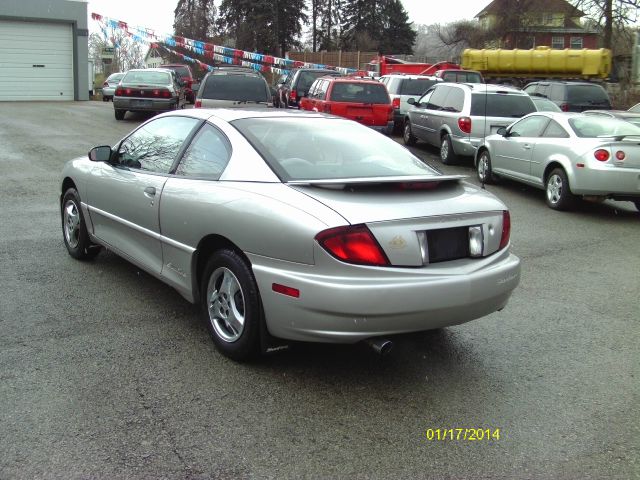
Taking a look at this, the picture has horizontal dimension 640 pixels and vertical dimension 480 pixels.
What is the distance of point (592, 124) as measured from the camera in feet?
32.8

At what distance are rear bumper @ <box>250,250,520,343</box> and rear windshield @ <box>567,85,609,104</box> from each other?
16576mm

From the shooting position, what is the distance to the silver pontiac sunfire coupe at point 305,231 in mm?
3430

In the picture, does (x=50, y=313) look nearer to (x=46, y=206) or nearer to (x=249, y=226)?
(x=249, y=226)

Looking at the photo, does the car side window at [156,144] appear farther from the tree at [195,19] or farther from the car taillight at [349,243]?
the tree at [195,19]

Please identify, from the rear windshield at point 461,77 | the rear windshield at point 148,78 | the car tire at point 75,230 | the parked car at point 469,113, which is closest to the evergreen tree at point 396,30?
the rear windshield at point 461,77

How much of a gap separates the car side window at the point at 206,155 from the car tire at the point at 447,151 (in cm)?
996

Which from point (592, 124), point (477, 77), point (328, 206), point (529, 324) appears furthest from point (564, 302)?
point (477, 77)

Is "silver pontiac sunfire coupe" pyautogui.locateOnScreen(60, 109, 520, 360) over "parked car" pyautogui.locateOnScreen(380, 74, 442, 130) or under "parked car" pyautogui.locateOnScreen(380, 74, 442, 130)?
under

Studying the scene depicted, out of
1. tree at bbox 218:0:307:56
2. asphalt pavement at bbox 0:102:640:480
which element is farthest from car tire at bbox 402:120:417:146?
A: tree at bbox 218:0:307:56

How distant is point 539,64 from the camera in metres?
26.9

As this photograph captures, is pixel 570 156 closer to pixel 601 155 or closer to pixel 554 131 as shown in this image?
pixel 601 155

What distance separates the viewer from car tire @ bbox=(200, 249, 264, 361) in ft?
12.3

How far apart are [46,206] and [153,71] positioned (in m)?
12.5
